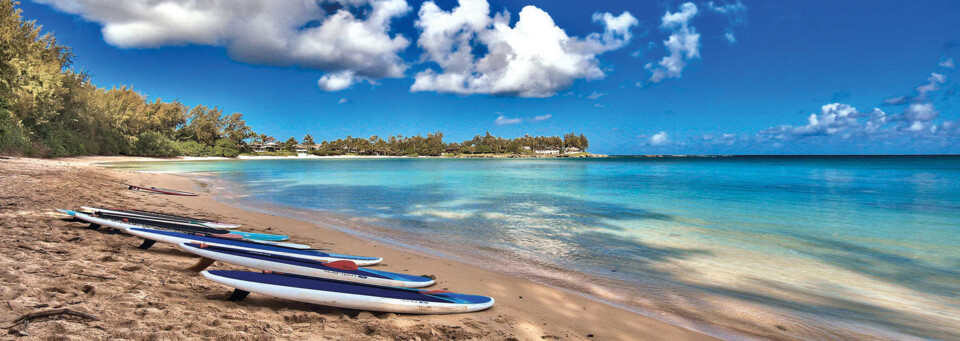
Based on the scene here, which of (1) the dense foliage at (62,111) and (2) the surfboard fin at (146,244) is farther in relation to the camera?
(1) the dense foliage at (62,111)

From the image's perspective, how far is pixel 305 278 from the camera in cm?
446

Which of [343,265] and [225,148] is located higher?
[225,148]

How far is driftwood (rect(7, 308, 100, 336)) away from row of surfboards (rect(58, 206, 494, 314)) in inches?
39.1

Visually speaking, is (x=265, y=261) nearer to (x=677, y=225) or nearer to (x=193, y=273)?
(x=193, y=273)

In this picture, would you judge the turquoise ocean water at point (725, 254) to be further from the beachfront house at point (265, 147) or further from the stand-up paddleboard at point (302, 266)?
the beachfront house at point (265, 147)

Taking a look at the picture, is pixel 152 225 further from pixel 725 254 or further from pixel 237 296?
pixel 725 254

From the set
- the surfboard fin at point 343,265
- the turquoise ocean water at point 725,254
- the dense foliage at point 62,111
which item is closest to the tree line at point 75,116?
the dense foliage at point 62,111

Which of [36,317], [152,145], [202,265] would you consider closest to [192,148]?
[152,145]

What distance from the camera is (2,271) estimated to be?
3.76 m

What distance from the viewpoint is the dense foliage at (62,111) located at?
1045 inches

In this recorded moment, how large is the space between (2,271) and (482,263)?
239 inches

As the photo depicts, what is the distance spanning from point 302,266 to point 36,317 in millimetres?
2381

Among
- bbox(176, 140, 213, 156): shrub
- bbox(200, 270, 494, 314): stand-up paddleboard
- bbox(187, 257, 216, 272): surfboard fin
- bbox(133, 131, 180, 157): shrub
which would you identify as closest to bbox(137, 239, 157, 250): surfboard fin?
bbox(187, 257, 216, 272): surfboard fin

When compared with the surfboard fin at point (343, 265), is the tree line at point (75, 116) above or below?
above
